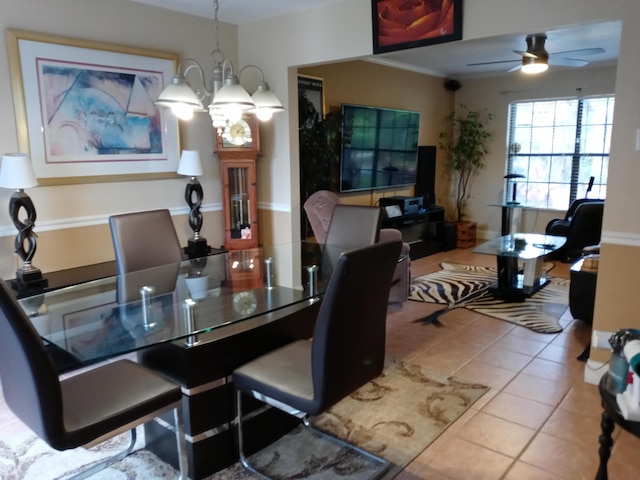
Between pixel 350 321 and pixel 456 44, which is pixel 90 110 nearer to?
pixel 350 321

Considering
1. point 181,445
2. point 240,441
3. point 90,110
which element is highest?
point 90,110

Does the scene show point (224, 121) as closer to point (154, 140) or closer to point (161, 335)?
point (161, 335)

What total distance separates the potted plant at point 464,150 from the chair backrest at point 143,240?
16.1ft

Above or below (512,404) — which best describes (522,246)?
above

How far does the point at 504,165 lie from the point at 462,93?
129 centimetres

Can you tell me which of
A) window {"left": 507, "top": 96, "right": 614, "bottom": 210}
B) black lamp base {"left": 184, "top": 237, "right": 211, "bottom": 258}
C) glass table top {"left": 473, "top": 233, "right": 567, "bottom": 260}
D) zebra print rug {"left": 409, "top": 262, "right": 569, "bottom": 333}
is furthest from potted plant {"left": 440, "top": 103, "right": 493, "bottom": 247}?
black lamp base {"left": 184, "top": 237, "right": 211, "bottom": 258}

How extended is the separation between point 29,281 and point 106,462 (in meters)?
1.44

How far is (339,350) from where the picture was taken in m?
1.76

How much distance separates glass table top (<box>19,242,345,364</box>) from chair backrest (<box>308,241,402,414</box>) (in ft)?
1.38

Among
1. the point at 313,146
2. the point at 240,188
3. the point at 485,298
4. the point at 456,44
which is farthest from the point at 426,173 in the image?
the point at 240,188

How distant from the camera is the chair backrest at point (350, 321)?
1666 mm

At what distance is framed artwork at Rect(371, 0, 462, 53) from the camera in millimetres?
3107

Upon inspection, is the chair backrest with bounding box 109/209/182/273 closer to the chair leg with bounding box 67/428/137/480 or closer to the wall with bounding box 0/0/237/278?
the wall with bounding box 0/0/237/278

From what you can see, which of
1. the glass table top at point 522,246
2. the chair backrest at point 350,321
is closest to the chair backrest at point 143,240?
the chair backrest at point 350,321
